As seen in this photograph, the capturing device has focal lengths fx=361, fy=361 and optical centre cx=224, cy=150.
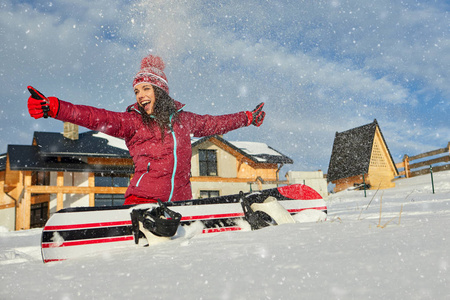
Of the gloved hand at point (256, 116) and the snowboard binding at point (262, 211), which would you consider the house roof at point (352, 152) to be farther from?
the snowboard binding at point (262, 211)

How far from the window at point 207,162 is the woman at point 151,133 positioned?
1686cm

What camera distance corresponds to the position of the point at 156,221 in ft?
10.2

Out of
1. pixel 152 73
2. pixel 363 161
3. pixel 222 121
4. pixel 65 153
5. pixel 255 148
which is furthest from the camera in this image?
pixel 255 148

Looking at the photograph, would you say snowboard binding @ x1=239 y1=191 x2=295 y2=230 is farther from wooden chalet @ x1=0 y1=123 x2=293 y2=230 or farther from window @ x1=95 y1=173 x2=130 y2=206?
window @ x1=95 y1=173 x2=130 y2=206

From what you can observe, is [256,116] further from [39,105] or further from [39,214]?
[39,214]

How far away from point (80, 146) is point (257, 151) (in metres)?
11.2

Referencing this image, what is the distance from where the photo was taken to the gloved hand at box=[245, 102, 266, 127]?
15.9ft

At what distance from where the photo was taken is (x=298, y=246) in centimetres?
222

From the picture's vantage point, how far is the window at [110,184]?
18.0 metres

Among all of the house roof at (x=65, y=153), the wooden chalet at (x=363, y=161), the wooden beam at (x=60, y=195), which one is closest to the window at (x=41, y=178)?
the house roof at (x=65, y=153)

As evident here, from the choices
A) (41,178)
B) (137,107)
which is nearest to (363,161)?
(41,178)

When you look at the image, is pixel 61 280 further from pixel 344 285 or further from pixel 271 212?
pixel 271 212

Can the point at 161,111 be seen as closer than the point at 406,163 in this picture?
Yes

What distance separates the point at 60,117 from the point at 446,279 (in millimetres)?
3249
